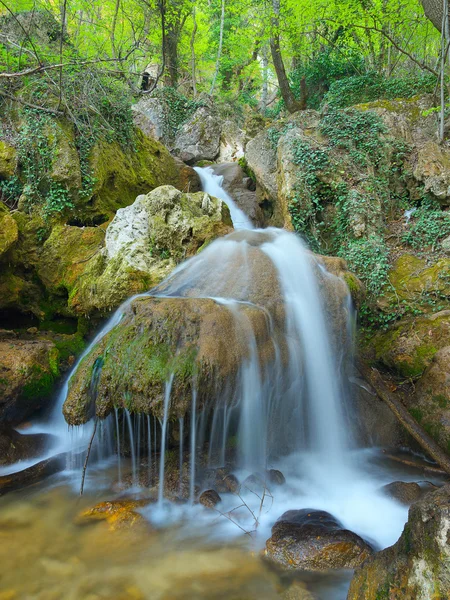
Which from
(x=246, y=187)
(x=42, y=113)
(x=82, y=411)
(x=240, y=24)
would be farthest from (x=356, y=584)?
(x=240, y=24)

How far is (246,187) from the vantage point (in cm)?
1142

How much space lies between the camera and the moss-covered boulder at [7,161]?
24.0 ft

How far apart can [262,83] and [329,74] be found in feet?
36.1

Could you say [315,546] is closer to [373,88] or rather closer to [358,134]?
[358,134]

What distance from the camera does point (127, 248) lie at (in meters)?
6.30

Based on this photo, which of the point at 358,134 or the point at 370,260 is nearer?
the point at 370,260

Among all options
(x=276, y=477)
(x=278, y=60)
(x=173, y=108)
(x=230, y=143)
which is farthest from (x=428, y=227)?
(x=173, y=108)

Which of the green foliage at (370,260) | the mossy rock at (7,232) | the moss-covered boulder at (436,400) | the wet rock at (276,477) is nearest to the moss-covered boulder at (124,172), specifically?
the mossy rock at (7,232)

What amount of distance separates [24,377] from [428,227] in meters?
7.39

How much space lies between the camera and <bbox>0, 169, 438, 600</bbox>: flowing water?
3.01 m

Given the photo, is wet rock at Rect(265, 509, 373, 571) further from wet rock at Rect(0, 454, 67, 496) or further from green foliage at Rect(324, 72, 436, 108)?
green foliage at Rect(324, 72, 436, 108)

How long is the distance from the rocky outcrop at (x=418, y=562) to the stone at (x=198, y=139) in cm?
1468

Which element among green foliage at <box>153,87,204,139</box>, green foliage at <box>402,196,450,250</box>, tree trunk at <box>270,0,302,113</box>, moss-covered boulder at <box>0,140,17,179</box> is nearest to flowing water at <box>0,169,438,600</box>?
green foliage at <box>402,196,450,250</box>

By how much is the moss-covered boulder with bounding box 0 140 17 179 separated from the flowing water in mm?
4397
